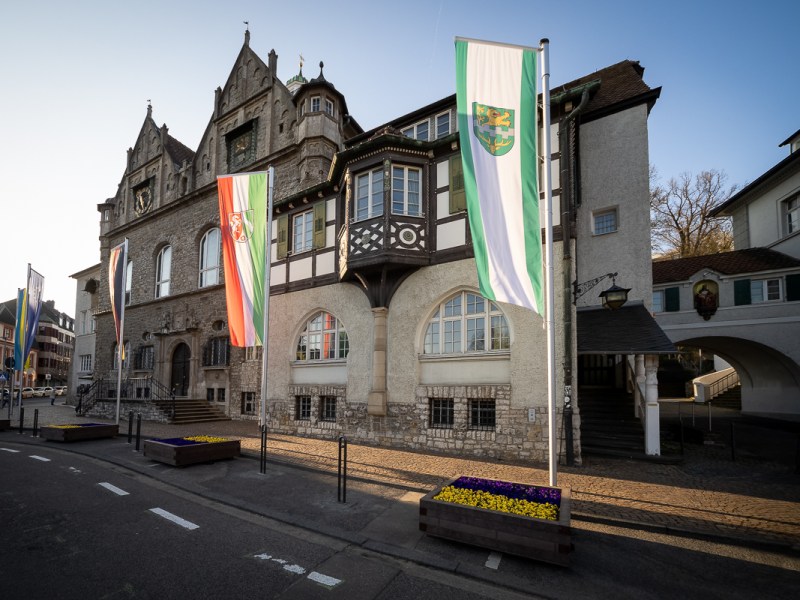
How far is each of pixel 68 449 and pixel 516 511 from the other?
13376mm

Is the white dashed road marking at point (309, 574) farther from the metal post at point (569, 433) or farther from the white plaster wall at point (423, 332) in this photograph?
the white plaster wall at point (423, 332)

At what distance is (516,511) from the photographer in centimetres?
534

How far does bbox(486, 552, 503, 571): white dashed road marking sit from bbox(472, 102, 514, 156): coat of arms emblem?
623 centimetres

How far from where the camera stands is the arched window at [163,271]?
26469 mm

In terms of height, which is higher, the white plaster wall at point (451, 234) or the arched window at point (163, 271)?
the arched window at point (163, 271)

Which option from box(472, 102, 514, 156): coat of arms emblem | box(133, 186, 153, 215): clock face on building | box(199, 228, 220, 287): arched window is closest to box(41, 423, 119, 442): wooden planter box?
box(199, 228, 220, 287): arched window

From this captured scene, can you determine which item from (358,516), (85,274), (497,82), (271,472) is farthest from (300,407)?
(85,274)

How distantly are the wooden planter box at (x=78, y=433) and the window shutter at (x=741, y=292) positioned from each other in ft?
86.7

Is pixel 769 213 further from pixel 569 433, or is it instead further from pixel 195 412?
pixel 195 412

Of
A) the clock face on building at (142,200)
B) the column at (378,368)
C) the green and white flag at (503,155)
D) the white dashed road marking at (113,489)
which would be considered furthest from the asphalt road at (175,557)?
the clock face on building at (142,200)

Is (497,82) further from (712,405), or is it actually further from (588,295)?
(712,405)

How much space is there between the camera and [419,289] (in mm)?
→ 13008

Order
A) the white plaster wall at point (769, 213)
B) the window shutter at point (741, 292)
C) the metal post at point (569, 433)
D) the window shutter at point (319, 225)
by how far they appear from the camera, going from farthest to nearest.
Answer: the white plaster wall at point (769, 213), the window shutter at point (741, 292), the window shutter at point (319, 225), the metal post at point (569, 433)

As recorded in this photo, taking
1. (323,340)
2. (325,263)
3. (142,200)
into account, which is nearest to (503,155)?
(325,263)
